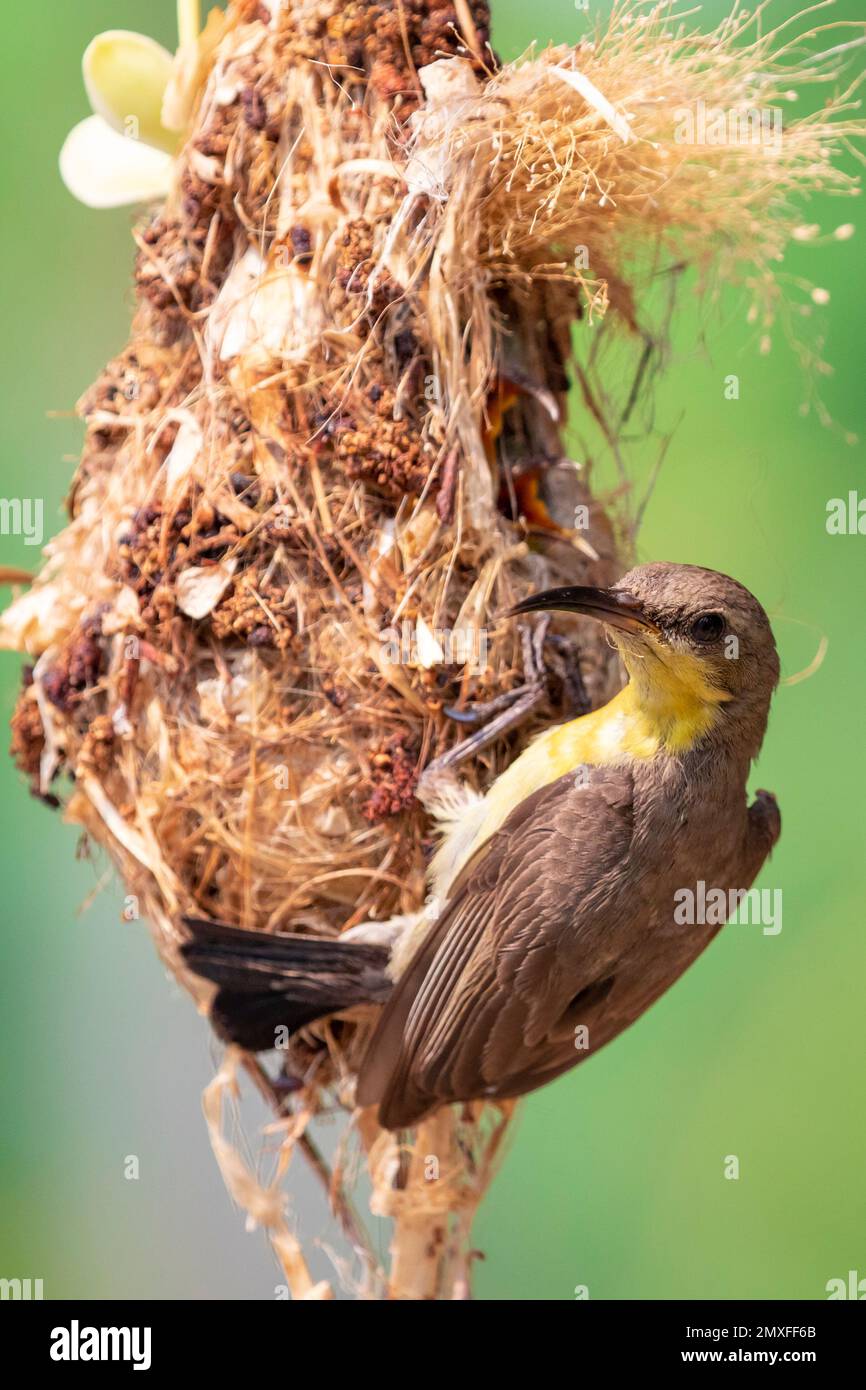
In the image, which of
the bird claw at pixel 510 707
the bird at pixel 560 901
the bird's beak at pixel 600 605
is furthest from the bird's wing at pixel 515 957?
the bird's beak at pixel 600 605

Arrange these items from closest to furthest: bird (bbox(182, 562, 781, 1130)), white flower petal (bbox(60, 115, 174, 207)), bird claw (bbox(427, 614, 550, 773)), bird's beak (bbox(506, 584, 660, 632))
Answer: bird's beak (bbox(506, 584, 660, 632)) < bird (bbox(182, 562, 781, 1130)) < bird claw (bbox(427, 614, 550, 773)) < white flower petal (bbox(60, 115, 174, 207))

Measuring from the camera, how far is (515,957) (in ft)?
6.39

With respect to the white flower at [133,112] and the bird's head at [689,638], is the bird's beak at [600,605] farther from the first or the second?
the white flower at [133,112]

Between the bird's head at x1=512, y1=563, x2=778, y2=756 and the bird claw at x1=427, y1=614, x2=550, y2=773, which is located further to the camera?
the bird claw at x1=427, y1=614, x2=550, y2=773

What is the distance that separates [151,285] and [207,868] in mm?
989

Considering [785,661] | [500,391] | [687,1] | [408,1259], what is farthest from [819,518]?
[408,1259]

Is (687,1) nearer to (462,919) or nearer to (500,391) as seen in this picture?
(500,391)

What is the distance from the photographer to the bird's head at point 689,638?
1816 mm

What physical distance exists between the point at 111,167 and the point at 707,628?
1.32m

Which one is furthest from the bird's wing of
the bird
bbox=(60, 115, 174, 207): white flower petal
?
bbox=(60, 115, 174, 207): white flower petal

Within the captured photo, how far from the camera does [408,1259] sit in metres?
2.26

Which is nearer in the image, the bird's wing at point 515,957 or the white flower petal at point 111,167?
the bird's wing at point 515,957

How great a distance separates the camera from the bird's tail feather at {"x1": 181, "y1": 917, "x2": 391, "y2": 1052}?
2014mm

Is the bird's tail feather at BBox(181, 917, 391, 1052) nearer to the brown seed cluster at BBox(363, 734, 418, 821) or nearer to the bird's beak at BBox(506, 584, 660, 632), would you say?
the brown seed cluster at BBox(363, 734, 418, 821)
